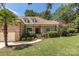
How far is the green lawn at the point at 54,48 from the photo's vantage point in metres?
6.41

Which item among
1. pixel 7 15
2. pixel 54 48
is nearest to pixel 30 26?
pixel 7 15

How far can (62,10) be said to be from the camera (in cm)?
648

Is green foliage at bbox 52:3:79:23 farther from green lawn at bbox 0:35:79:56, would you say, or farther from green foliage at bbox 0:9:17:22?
green foliage at bbox 0:9:17:22

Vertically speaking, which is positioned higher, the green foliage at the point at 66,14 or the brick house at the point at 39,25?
the green foliage at the point at 66,14

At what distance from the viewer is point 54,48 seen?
6445mm

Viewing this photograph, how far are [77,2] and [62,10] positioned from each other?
35cm

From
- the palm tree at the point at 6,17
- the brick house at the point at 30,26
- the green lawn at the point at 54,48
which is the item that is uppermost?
the palm tree at the point at 6,17

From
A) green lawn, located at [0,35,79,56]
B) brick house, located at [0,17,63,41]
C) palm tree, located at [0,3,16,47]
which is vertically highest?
palm tree, located at [0,3,16,47]

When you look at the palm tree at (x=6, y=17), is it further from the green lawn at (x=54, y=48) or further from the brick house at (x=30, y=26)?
the green lawn at (x=54, y=48)

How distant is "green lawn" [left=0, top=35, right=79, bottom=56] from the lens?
6.41 m

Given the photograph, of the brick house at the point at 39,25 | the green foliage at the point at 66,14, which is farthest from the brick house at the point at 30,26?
the green foliage at the point at 66,14

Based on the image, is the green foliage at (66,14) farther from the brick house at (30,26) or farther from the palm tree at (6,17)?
the palm tree at (6,17)

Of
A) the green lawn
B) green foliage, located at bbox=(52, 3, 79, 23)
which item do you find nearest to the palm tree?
the green lawn

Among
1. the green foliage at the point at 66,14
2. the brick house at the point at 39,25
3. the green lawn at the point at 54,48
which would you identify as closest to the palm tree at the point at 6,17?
the brick house at the point at 39,25
